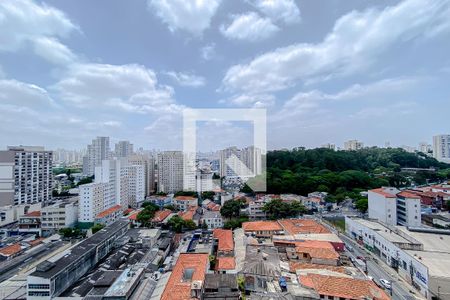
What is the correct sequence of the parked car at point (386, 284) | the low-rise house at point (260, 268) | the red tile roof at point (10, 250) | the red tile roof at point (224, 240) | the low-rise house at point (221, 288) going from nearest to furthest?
the low-rise house at point (221, 288)
the low-rise house at point (260, 268)
the parked car at point (386, 284)
the red tile roof at point (224, 240)
the red tile roof at point (10, 250)

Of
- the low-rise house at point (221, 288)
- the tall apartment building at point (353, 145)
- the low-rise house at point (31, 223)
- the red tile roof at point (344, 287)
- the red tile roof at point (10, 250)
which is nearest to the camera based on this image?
the low-rise house at point (221, 288)

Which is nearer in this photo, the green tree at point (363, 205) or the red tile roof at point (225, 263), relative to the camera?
the red tile roof at point (225, 263)

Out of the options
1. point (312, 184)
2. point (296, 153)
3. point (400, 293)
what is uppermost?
point (296, 153)

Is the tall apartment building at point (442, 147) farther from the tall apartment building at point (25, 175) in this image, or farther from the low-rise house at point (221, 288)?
the tall apartment building at point (25, 175)

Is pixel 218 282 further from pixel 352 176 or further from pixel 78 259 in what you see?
pixel 352 176

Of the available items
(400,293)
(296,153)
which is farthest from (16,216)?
(296,153)

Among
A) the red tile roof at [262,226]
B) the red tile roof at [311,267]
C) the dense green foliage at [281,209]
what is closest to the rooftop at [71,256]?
the red tile roof at [262,226]
